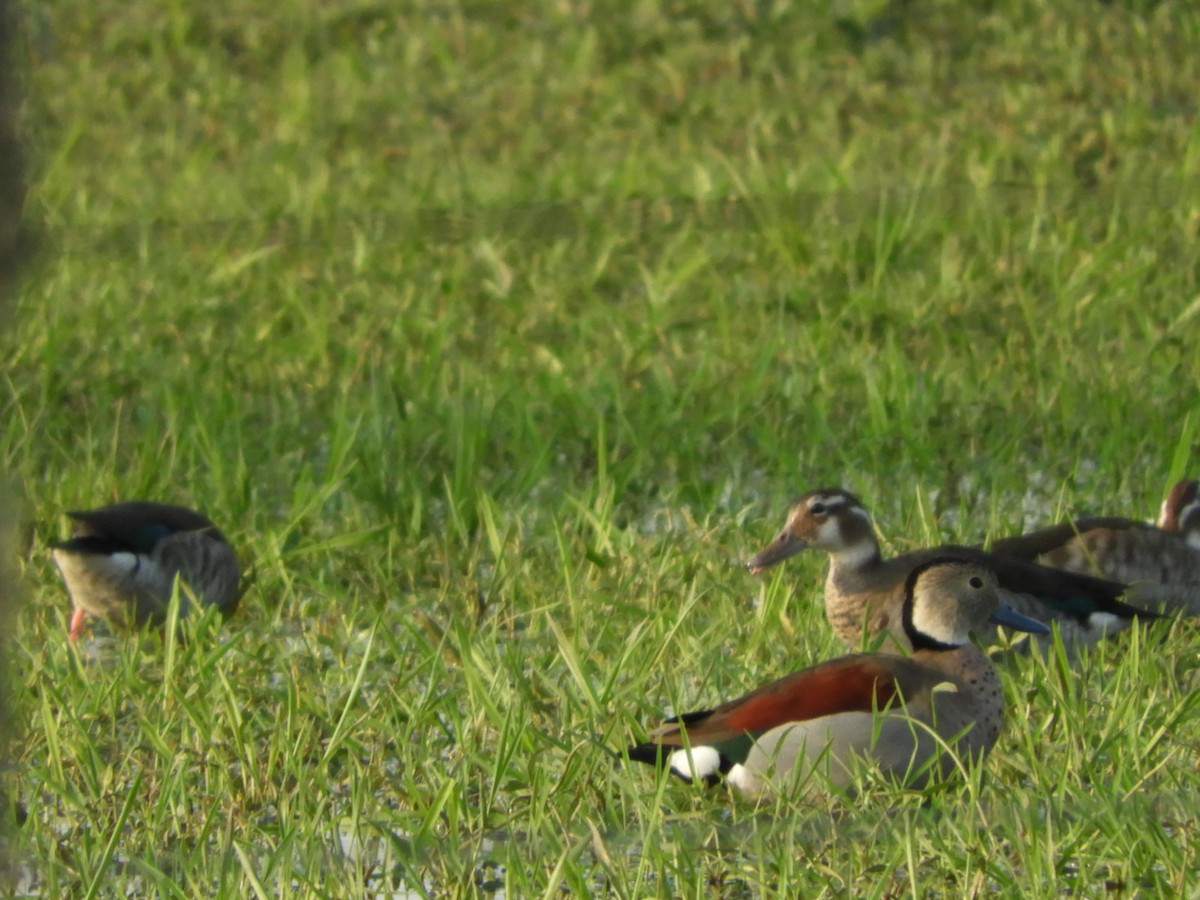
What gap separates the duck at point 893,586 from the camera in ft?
14.5

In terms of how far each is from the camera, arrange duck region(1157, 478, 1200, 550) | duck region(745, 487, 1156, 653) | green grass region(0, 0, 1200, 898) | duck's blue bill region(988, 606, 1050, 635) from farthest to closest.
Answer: duck region(1157, 478, 1200, 550), duck region(745, 487, 1156, 653), duck's blue bill region(988, 606, 1050, 635), green grass region(0, 0, 1200, 898)

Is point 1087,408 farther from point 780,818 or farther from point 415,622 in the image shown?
point 780,818

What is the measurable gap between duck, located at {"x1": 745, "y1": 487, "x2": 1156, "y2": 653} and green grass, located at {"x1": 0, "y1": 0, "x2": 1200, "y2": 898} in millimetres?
82

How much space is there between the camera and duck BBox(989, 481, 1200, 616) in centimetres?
477

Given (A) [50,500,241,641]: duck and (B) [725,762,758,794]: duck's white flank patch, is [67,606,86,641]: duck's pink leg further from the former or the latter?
(B) [725,762,758,794]: duck's white flank patch

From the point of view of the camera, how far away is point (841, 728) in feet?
11.3

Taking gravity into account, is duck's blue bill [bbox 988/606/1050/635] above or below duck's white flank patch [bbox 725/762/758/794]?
below

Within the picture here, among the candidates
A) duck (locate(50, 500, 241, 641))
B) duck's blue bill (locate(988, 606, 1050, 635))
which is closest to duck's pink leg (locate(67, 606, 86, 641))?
duck (locate(50, 500, 241, 641))

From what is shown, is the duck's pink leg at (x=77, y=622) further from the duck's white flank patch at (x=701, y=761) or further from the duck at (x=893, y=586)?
the duck's white flank patch at (x=701, y=761)

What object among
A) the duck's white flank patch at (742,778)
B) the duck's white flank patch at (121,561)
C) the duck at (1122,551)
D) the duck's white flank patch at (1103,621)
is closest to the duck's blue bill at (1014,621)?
the duck's white flank patch at (1103,621)

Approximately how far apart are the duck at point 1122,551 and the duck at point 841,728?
1060 millimetres

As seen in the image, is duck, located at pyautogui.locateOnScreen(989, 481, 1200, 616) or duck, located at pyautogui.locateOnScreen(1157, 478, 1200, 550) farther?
duck, located at pyautogui.locateOnScreen(1157, 478, 1200, 550)

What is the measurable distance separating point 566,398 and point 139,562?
1824mm

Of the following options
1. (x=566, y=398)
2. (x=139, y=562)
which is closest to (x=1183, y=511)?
(x=566, y=398)
